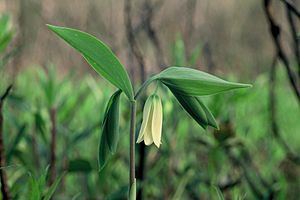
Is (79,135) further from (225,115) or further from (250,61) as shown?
(250,61)

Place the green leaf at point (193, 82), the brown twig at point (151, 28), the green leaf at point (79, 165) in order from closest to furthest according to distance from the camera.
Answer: the green leaf at point (193, 82)
the green leaf at point (79, 165)
the brown twig at point (151, 28)

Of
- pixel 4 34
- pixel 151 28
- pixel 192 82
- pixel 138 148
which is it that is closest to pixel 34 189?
pixel 192 82

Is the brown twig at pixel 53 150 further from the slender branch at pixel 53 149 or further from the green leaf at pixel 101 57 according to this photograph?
the green leaf at pixel 101 57

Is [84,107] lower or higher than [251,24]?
lower

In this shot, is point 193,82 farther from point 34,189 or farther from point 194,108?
point 34,189

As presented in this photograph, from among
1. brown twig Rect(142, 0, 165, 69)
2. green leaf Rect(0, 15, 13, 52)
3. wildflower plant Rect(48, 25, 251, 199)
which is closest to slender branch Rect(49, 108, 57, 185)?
green leaf Rect(0, 15, 13, 52)

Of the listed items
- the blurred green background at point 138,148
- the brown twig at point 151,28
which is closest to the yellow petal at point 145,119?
the blurred green background at point 138,148

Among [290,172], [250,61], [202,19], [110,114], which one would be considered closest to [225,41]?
[250,61]
